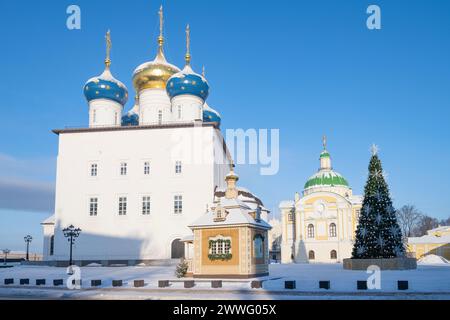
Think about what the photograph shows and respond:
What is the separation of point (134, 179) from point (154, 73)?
1030cm

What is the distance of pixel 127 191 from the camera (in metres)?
39.5

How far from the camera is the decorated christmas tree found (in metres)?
26.8

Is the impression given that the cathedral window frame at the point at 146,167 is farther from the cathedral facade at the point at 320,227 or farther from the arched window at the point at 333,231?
the arched window at the point at 333,231

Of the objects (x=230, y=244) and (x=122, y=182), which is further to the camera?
(x=122, y=182)

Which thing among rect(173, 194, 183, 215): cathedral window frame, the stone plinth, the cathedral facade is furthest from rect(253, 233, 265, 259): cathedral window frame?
the cathedral facade

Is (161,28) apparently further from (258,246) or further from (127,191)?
(258,246)

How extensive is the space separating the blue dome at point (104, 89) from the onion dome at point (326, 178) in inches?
1095

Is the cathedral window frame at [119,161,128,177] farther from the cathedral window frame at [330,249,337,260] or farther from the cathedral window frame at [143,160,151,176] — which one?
the cathedral window frame at [330,249,337,260]

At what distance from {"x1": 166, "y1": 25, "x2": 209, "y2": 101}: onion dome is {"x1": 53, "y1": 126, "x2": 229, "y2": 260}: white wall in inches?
135

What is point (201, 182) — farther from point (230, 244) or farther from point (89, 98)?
point (230, 244)

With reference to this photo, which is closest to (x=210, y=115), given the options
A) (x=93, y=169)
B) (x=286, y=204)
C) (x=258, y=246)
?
(x=93, y=169)

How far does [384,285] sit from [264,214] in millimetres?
38762
